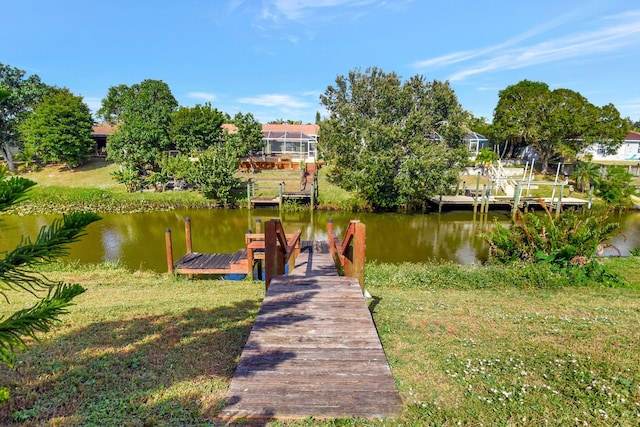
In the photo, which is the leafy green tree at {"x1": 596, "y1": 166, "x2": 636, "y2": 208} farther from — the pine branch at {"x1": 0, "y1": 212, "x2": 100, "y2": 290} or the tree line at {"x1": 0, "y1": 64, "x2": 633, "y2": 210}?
the pine branch at {"x1": 0, "y1": 212, "x2": 100, "y2": 290}

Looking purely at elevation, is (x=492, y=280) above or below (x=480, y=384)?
below

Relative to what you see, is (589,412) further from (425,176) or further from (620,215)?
(620,215)

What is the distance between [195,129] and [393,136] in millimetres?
16299

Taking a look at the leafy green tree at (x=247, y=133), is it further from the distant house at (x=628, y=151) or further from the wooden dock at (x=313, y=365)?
the distant house at (x=628, y=151)

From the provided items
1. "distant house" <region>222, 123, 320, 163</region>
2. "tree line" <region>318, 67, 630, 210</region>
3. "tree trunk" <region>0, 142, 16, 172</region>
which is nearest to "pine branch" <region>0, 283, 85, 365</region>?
"tree line" <region>318, 67, 630, 210</region>

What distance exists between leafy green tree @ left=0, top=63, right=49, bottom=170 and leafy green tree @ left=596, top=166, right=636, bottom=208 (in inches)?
1780

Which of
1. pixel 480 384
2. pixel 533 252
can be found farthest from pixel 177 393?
pixel 533 252

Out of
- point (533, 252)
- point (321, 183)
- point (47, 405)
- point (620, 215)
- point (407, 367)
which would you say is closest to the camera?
point (47, 405)

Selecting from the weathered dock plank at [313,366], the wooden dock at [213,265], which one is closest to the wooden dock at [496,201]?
the wooden dock at [213,265]

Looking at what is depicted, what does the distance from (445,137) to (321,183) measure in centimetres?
955

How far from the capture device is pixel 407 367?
3.86 metres

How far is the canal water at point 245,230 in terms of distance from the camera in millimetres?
13562

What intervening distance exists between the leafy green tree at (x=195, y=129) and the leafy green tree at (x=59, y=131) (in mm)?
7564

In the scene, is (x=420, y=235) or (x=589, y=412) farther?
(x=420, y=235)
